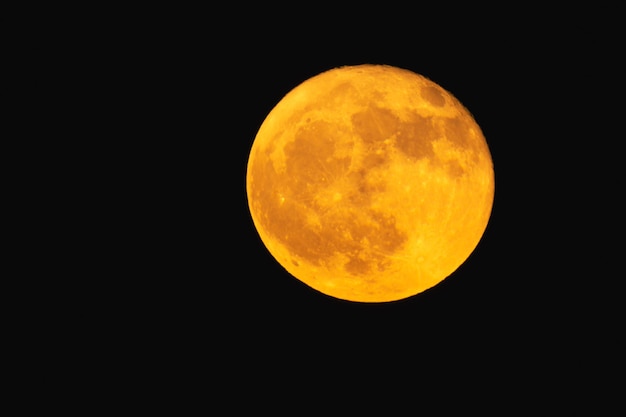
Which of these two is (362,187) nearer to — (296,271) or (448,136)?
(448,136)

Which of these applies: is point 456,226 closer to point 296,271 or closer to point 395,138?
point 395,138

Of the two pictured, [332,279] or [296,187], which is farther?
[332,279]

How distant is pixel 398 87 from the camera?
3787 mm

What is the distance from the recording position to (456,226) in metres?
3.72

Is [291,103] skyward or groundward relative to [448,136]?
skyward

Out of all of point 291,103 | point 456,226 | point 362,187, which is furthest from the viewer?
point 291,103

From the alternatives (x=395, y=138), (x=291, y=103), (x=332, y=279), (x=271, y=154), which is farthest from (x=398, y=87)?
(x=332, y=279)

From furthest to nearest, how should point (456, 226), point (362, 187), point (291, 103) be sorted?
point (291, 103) → point (456, 226) → point (362, 187)

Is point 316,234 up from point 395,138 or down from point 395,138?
down

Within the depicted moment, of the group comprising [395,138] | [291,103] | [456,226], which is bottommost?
[456,226]

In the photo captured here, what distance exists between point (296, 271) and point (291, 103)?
141 cm


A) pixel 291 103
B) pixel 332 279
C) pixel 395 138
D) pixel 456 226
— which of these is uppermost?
pixel 291 103

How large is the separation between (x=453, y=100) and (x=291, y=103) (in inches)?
53.3

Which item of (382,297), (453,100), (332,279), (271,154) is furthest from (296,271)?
(453,100)
